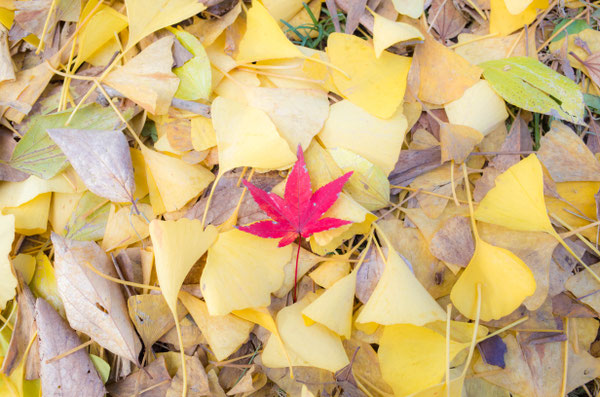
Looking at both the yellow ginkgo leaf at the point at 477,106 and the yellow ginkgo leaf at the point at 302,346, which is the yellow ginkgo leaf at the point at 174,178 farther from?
the yellow ginkgo leaf at the point at 477,106

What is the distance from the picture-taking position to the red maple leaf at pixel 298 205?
478 mm

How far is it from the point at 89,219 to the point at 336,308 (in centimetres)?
31

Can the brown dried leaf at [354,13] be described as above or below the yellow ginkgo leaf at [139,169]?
above

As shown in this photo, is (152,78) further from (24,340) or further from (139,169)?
(24,340)

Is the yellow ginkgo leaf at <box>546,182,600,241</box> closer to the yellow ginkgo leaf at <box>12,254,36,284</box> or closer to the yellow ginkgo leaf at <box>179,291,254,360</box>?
the yellow ginkgo leaf at <box>179,291,254,360</box>

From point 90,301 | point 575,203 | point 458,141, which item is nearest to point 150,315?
point 90,301

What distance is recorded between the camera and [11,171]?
0.58 meters

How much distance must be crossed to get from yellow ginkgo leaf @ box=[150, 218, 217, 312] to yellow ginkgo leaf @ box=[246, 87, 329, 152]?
138mm

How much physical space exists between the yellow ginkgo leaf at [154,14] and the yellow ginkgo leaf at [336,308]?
335mm

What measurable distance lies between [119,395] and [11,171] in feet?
0.96

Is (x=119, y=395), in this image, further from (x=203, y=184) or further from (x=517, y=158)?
(x=517, y=158)

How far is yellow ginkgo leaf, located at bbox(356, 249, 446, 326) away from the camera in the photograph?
1.52ft

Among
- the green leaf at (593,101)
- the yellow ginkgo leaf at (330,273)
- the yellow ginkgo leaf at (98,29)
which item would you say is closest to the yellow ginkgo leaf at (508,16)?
the green leaf at (593,101)

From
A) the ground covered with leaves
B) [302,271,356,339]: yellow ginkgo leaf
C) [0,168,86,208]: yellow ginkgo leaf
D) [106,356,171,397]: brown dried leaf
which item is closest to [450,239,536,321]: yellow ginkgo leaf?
the ground covered with leaves
